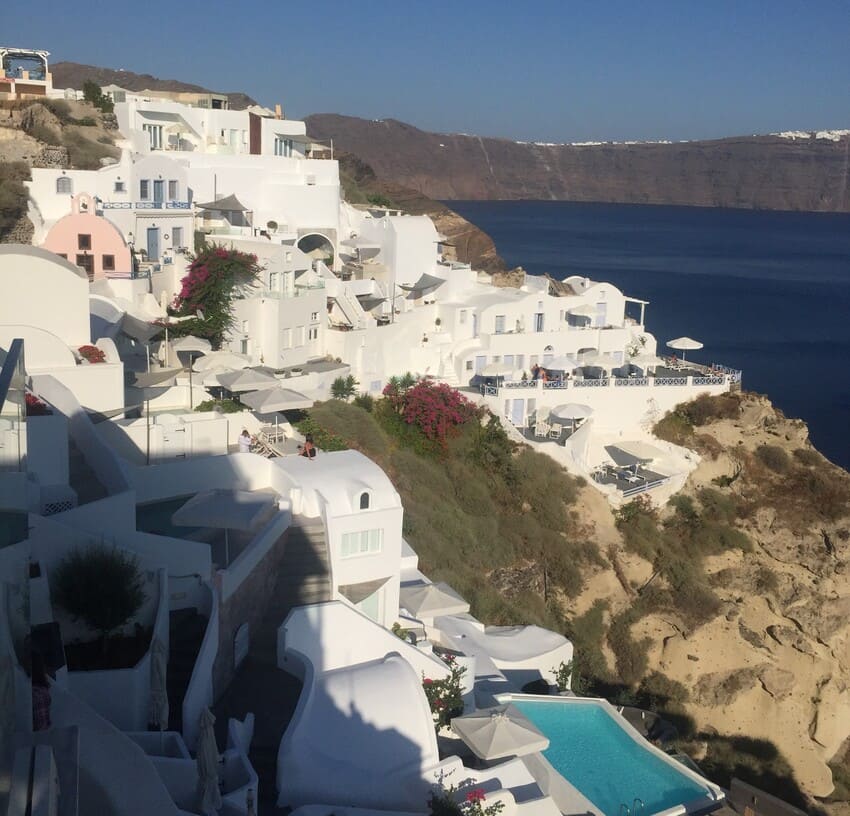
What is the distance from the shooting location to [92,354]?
18000mm

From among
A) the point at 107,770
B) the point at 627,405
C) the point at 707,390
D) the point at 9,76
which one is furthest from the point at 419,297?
the point at 107,770

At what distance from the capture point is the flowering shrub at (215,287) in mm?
25938

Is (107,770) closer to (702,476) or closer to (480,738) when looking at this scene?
(480,738)

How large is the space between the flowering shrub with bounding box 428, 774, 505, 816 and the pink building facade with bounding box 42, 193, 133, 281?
17955 mm

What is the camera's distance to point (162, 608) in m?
11.5

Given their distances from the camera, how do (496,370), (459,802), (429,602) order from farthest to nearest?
(496,370) → (429,602) → (459,802)

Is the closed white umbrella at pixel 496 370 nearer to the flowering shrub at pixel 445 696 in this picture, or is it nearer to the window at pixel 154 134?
the flowering shrub at pixel 445 696

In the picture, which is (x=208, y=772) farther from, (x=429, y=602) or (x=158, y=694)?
(x=429, y=602)

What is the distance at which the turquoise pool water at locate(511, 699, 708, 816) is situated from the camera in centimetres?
1486

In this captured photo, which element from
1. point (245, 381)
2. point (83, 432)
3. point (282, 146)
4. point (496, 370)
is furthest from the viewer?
point (282, 146)

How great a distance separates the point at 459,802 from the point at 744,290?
97.2 m

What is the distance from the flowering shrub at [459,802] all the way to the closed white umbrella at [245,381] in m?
11.2

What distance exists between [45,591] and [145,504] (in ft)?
17.8

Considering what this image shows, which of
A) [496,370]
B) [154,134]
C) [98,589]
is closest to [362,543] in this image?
[98,589]
